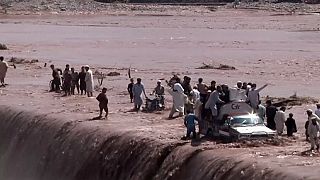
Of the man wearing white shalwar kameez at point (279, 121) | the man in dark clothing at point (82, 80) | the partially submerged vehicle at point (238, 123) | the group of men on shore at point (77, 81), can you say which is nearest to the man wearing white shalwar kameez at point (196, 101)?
the partially submerged vehicle at point (238, 123)

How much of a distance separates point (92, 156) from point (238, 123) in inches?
193

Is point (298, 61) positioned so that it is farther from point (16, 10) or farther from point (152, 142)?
point (16, 10)

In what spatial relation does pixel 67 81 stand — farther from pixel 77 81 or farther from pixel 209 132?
pixel 209 132

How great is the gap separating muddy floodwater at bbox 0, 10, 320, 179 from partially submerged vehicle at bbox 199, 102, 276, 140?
0.79ft

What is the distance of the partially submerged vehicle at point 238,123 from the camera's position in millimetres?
20047

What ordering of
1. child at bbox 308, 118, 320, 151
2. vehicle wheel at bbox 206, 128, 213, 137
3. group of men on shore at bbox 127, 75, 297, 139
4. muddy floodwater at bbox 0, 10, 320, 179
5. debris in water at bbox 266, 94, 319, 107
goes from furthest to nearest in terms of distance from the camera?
debris in water at bbox 266, 94, 319, 107 → vehicle wheel at bbox 206, 128, 213, 137 → group of men on shore at bbox 127, 75, 297, 139 → muddy floodwater at bbox 0, 10, 320, 179 → child at bbox 308, 118, 320, 151

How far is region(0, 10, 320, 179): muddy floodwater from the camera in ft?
64.5

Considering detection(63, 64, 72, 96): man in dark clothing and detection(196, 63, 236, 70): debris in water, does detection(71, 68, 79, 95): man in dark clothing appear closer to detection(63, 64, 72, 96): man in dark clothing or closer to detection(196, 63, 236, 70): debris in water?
detection(63, 64, 72, 96): man in dark clothing

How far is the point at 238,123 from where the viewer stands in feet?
66.1

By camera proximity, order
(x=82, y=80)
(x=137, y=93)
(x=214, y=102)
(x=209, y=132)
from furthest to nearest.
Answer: (x=82, y=80) → (x=137, y=93) → (x=209, y=132) → (x=214, y=102)

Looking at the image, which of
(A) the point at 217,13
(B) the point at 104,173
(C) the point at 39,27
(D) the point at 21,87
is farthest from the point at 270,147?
(A) the point at 217,13

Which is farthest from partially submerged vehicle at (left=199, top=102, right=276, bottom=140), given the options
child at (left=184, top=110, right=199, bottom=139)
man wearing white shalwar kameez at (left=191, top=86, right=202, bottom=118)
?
man wearing white shalwar kameez at (left=191, top=86, right=202, bottom=118)

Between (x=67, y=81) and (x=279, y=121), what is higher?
(x=279, y=121)

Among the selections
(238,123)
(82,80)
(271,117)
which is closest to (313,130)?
(238,123)
